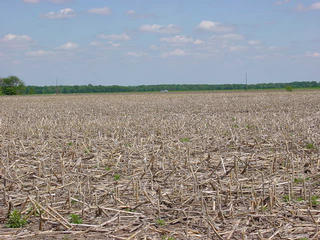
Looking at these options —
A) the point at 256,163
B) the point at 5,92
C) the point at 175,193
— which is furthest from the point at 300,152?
the point at 5,92

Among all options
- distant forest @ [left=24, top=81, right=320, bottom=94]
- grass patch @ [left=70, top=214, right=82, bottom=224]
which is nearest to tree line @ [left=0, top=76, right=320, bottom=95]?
distant forest @ [left=24, top=81, right=320, bottom=94]

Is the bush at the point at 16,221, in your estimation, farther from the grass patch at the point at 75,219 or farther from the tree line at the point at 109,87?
the tree line at the point at 109,87

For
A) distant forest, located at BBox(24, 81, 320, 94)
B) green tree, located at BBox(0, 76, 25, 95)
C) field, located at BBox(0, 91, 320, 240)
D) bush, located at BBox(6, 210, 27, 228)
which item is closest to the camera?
field, located at BBox(0, 91, 320, 240)

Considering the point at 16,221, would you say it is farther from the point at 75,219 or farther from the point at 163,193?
the point at 163,193

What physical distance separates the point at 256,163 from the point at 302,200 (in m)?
2.55

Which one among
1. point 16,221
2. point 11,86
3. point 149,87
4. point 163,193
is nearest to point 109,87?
point 149,87

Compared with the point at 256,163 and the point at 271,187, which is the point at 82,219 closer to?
the point at 271,187

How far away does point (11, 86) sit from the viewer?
11969cm

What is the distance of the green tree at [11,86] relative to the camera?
388ft

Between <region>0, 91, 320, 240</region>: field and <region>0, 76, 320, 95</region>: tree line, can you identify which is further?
<region>0, 76, 320, 95</region>: tree line

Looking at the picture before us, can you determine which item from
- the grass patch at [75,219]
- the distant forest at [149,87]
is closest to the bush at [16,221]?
the grass patch at [75,219]

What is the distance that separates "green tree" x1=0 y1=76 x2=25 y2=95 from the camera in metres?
118

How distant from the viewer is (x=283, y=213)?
20.0 feet

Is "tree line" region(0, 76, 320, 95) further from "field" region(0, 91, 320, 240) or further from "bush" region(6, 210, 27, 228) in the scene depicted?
"bush" region(6, 210, 27, 228)
